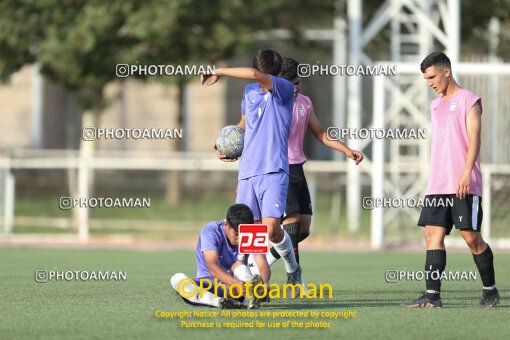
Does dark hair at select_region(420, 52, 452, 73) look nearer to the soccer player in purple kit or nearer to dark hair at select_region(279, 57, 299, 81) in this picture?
the soccer player in purple kit

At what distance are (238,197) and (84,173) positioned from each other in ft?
43.5

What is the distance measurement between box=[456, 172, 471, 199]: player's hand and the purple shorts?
1.57 metres

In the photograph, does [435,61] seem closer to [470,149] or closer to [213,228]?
[470,149]

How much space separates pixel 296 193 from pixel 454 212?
202 centimetres

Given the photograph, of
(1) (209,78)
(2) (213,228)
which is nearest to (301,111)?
(1) (209,78)

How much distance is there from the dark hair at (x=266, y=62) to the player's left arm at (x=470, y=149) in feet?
6.05

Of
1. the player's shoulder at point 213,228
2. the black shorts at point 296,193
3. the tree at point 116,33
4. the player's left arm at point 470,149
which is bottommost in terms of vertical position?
the player's shoulder at point 213,228

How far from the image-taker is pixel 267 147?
10.9 metres

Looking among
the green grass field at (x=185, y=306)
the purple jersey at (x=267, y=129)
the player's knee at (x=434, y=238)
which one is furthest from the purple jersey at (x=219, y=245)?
the player's knee at (x=434, y=238)

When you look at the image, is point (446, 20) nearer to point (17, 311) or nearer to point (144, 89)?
point (17, 311)

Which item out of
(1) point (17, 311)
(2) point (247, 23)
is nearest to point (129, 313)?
(1) point (17, 311)

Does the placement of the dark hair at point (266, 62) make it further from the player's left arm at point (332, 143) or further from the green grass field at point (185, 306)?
the green grass field at point (185, 306)

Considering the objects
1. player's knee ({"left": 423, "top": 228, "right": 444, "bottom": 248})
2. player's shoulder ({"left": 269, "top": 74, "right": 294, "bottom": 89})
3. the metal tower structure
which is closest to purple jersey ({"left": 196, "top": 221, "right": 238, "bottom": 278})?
player's shoulder ({"left": 269, "top": 74, "right": 294, "bottom": 89})

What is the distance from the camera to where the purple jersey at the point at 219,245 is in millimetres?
10266
